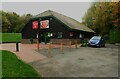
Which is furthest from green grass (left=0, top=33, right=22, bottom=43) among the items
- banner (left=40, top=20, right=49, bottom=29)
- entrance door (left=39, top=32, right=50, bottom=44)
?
banner (left=40, top=20, right=49, bottom=29)

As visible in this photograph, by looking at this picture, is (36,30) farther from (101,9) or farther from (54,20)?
(101,9)

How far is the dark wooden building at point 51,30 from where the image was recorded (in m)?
39.4

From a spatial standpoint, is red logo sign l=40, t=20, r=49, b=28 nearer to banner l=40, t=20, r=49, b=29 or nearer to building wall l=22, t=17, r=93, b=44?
banner l=40, t=20, r=49, b=29

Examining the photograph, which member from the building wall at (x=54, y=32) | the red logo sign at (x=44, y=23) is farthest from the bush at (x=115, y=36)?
the red logo sign at (x=44, y=23)

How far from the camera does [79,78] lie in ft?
38.5

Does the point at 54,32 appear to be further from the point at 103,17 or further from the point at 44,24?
the point at 103,17

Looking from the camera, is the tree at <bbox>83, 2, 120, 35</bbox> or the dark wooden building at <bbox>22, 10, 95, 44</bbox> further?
the tree at <bbox>83, 2, 120, 35</bbox>

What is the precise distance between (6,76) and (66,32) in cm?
2870

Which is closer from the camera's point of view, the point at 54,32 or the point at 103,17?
the point at 54,32

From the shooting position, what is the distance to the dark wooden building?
3938cm

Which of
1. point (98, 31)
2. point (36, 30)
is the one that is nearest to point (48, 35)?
point (36, 30)

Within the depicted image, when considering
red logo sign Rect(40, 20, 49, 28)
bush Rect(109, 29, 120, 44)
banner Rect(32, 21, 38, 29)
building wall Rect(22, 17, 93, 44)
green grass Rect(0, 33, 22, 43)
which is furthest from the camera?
green grass Rect(0, 33, 22, 43)

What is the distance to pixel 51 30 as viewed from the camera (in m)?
41.2

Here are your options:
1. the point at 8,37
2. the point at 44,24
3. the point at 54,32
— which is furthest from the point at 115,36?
the point at 8,37
